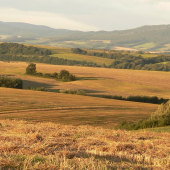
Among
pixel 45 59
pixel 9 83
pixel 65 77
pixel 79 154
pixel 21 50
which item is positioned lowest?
pixel 9 83

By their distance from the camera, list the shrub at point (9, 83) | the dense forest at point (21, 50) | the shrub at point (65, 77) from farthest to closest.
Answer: the dense forest at point (21, 50) < the shrub at point (65, 77) < the shrub at point (9, 83)

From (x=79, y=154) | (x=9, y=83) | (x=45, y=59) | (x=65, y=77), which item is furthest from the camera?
(x=45, y=59)

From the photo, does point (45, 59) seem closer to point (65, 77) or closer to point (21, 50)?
point (21, 50)

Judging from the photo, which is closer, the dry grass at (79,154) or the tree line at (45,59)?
the dry grass at (79,154)

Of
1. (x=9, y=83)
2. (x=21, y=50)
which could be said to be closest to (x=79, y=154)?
(x=9, y=83)

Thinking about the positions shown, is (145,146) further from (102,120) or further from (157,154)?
(102,120)

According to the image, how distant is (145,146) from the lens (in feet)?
33.0

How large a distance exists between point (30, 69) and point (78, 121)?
271 feet

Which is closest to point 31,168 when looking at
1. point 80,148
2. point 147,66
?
point 80,148

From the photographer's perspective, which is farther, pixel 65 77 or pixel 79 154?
pixel 65 77

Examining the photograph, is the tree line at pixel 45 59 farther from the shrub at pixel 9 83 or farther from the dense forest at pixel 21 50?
the shrub at pixel 9 83

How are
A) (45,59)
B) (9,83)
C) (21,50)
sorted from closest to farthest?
(9,83) < (45,59) < (21,50)

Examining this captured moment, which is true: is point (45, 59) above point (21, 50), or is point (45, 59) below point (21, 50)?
below

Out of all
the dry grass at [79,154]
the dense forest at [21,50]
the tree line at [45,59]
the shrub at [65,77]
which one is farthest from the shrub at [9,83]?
the dense forest at [21,50]
